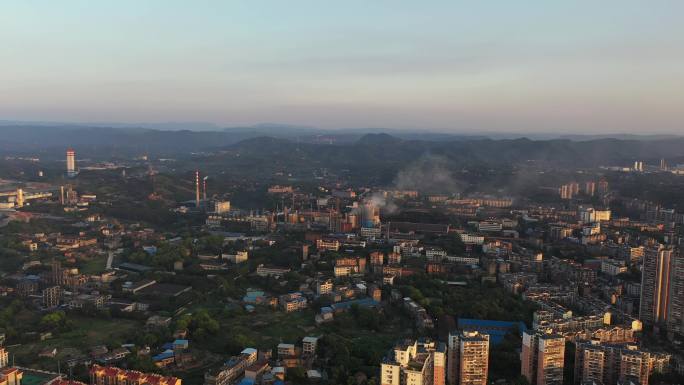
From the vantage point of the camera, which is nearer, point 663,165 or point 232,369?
point 232,369

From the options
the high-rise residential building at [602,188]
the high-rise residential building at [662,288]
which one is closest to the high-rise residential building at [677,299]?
the high-rise residential building at [662,288]

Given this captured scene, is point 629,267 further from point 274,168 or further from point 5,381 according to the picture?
point 274,168

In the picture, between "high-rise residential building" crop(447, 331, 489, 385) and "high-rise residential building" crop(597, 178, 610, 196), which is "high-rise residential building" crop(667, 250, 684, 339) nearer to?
"high-rise residential building" crop(447, 331, 489, 385)

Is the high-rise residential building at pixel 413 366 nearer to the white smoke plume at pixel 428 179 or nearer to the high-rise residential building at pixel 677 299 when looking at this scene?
the high-rise residential building at pixel 677 299

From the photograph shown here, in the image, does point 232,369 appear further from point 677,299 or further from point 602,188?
point 602,188

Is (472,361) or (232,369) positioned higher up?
(472,361)

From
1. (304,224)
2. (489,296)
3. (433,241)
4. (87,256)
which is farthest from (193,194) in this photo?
(489,296)

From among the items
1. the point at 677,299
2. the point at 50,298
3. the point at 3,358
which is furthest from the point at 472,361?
the point at 50,298

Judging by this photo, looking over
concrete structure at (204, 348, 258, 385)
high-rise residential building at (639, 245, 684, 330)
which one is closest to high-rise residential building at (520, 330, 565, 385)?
high-rise residential building at (639, 245, 684, 330)
